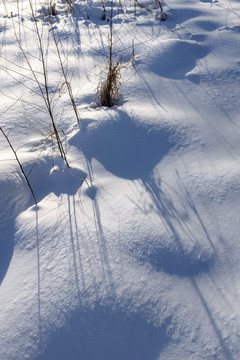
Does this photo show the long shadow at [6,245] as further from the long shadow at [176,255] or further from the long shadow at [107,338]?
the long shadow at [176,255]

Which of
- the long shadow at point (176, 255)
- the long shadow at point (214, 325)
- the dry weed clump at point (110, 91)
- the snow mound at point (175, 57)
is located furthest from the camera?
the snow mound at point (175, 57)

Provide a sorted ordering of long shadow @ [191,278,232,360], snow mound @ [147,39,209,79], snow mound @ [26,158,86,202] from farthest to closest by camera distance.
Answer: snow mound @ [147,39,209,79]
snow mound @ [26,158,86,202]
long shadow @ [191,278,232,360]

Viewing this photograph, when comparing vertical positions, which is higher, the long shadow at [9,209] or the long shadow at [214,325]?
the long shadow at [9,209]

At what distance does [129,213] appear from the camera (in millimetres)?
1134

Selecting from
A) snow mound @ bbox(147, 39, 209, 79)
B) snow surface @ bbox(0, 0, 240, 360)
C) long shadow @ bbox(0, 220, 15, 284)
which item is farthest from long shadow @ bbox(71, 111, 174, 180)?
snow mound @ bbox(147, 39, 209, 79)

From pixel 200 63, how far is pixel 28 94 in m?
1.12

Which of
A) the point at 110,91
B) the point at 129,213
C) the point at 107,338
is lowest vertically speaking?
the point at 107,338

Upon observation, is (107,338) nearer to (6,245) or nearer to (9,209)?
(6,245)

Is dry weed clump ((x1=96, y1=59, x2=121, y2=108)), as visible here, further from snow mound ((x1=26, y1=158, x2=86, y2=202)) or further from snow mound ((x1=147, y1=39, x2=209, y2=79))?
snow mound ((x1=26, y1=158, x2=86, y2=202))

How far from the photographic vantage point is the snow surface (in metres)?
0.84

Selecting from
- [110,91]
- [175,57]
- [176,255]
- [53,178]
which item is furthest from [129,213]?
[175,57]

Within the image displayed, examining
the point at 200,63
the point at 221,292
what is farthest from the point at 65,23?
the point at 221,292

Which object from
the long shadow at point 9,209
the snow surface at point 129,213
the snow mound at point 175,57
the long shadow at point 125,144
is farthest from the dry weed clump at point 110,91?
the long shadow at point 9,209

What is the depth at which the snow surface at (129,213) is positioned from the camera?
33.0 inches
